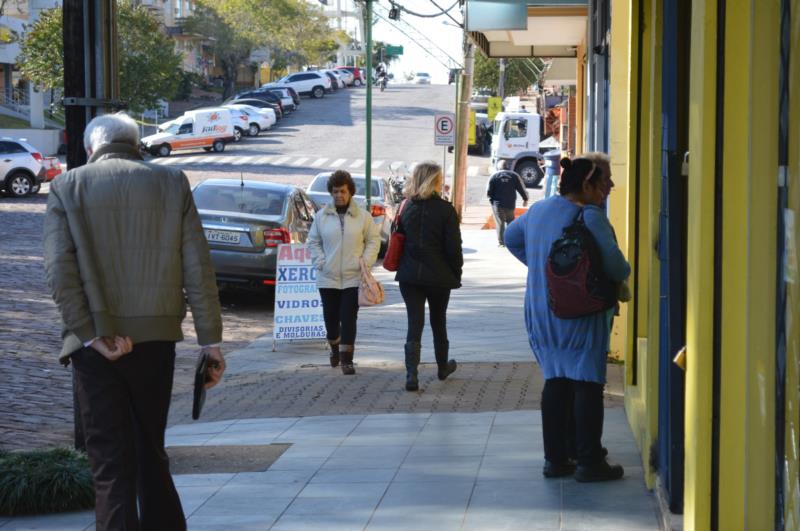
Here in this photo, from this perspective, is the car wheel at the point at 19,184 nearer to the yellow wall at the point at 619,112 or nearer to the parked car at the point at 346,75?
the yellow wall at the point at 619,112

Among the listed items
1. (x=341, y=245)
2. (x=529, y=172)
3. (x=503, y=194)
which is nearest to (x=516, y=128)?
(x=529, y=172)

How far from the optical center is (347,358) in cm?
1119

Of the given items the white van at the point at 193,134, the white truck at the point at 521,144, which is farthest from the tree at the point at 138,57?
the white truck at the point at 521,144

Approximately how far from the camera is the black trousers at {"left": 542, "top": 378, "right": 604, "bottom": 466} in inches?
262

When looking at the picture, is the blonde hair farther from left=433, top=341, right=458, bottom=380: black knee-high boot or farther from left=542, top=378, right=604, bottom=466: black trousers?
left=542, top=378, right=604, bottom=466: black trousers

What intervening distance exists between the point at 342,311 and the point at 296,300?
85.6 inches

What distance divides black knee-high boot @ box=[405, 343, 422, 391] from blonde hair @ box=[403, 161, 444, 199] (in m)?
1.16

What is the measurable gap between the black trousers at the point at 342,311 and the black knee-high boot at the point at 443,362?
3.13 feet

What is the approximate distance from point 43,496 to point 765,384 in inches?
146

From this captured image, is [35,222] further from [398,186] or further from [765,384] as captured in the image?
[765,384]

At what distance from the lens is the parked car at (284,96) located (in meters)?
72.1

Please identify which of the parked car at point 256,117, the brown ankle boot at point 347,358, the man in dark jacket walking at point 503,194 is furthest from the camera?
the parked car at point 256,117

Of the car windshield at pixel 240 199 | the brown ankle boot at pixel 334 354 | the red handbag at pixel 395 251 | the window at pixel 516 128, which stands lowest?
the brown ankle boot at pixel 334 354

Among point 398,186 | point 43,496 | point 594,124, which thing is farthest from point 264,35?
point 43,496
